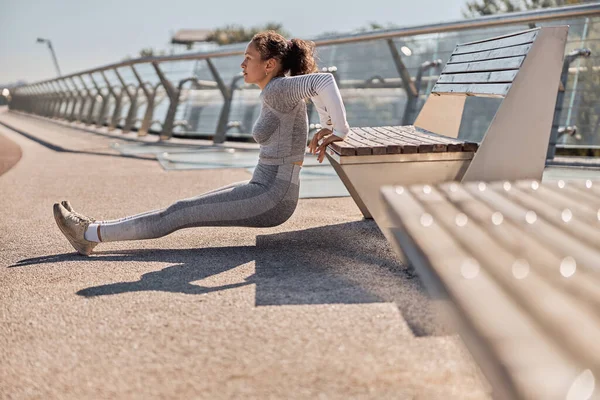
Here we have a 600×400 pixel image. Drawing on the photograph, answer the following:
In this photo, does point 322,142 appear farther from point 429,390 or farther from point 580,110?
point 580,110

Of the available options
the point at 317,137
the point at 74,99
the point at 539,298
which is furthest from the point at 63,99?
the point at 539,298

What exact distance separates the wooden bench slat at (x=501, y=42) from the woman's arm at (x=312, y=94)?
955 millimetres

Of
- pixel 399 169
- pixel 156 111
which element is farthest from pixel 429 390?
pixel 156 111

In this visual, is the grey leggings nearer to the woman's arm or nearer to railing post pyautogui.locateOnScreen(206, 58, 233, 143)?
the woman's arm

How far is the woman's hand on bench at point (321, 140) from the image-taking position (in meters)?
3.24

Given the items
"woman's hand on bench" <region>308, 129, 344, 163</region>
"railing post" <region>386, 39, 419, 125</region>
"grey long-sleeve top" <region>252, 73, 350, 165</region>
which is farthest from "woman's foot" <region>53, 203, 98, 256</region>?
"railing post" <region>386, 39, 419, 125</region>

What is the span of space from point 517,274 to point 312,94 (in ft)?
6.72

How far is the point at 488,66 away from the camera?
371 cm

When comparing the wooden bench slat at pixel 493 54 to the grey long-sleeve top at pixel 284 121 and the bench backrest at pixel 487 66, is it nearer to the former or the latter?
the bench backrest at pixel 487 66

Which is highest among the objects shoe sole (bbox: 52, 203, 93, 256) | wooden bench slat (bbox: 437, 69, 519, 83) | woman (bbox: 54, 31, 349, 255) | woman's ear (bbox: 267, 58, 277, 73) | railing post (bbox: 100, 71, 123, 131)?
woman's ear (bbox: 267, 58, 277, 73)

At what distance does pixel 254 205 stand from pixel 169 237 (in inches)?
31.1

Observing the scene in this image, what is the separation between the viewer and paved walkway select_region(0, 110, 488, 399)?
6.20 ft

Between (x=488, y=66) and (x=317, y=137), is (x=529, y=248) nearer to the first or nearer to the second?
(x=317, y=137)

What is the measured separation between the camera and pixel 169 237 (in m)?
3.97
